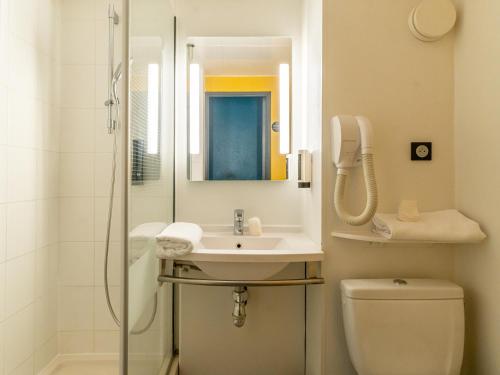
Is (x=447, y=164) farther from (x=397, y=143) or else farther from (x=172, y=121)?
(x=172, y=121)

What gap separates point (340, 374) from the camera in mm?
1238

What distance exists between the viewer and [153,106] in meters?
1.23

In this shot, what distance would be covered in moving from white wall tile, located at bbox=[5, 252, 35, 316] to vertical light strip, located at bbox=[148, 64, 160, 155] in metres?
0.91

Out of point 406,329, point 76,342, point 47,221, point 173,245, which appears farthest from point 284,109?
point 76,342

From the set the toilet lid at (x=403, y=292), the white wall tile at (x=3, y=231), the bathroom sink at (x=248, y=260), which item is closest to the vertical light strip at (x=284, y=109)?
the bathroom sink at (x=248, y=260)

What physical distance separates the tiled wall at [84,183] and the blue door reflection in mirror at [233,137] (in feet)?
1.97

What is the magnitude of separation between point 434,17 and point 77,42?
1.84 meters

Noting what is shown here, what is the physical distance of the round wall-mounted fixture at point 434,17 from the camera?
1.19 metres

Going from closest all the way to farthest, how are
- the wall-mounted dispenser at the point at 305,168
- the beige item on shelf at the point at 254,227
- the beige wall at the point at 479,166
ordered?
the beige wall at the point at 479,166 < the wall-mounted dispenser at the point at 305,168 < the beige item on shelf at the point at 254,227

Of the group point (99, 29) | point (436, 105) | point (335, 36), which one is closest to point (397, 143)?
point (436, 105)

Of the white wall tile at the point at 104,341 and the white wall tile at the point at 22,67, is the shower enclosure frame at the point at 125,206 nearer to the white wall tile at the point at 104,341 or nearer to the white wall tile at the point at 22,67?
the white wall tile at the point at 22,67

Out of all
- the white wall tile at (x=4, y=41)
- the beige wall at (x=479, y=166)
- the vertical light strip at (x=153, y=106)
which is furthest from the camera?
the white wall tile at (x=4, y=41)

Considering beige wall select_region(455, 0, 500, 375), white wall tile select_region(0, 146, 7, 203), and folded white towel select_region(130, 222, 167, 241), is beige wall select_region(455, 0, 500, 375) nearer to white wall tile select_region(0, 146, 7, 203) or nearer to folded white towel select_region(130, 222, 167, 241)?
folded white towel select_region(130, 222, 167, 241)

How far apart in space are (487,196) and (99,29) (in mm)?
2097
